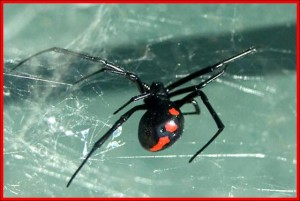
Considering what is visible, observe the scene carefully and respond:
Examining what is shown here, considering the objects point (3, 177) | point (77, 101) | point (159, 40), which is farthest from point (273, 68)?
point (3, 177)

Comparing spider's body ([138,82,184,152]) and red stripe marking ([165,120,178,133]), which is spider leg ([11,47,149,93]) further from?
red stripe marking ([165,120,178,133])

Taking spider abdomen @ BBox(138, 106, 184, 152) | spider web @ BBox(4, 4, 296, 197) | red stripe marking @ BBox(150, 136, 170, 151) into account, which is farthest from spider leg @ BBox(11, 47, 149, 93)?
red stripe marking @ BBox(150, 136, 170, 151)

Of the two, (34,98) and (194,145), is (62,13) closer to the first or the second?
(34,98)

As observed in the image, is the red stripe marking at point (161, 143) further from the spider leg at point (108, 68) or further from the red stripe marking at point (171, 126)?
the spider leg at point (108, 68)

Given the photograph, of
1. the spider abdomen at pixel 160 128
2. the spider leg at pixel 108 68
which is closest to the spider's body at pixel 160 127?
the spider abdomen at pixel 160 128

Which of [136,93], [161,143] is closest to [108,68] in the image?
[136,93]

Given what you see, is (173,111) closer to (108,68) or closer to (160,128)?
(160,128)
